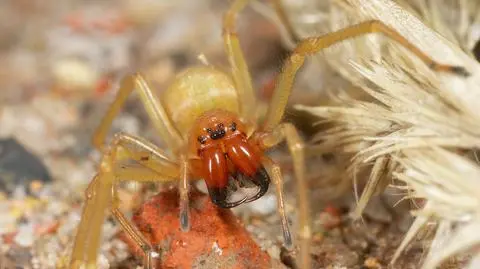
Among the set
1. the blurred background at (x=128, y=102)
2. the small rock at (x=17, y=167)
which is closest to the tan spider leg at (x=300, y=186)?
the blurred background at (x=128, y=102)

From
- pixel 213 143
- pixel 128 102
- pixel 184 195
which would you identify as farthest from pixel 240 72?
pixel 128 102

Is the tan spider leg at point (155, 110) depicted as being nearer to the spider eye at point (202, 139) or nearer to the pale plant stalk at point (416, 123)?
the spider eye at point (202, 139)

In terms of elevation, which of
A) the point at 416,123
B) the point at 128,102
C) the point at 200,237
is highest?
the point at 416,123

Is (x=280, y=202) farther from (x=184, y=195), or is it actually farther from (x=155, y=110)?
(x=155, y=110)

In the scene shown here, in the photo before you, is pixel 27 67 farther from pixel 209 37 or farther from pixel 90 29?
pixel 209 37

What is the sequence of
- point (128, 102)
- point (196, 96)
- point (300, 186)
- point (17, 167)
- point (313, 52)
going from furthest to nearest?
point (128, 102) → point (17, 167) → point (196, 96) → point (313, 52) → point (300, 186)

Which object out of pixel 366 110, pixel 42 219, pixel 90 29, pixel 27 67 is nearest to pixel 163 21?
pixel 90 29

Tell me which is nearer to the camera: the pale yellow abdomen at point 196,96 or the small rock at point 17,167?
the pale yellow abdomen at point 196,96

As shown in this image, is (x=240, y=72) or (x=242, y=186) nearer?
(x=242, y=186)
